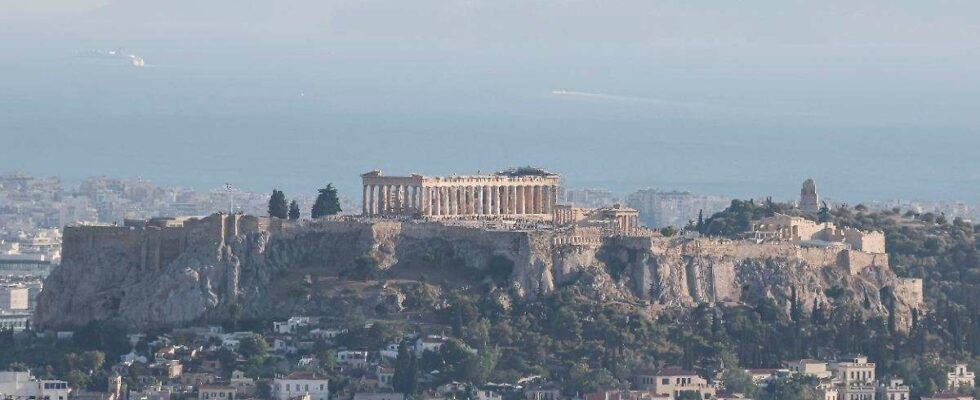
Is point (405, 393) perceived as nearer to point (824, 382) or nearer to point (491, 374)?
point (491, 374)

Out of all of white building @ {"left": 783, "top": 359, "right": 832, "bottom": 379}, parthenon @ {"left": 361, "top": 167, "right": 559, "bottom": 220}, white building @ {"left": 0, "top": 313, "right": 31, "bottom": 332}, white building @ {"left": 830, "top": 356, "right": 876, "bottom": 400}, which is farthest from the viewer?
white building @ {"left": 0, "top": 313, "right": 31, "bottom": 332}

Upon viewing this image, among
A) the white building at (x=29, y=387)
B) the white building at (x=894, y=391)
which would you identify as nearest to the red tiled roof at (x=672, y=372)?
the white building at (x=894, y=391)

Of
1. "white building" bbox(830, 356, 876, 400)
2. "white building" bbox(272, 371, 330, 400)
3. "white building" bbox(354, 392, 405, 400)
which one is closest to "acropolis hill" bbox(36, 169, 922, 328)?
"white building" bbox(830, 356, 876, 400)

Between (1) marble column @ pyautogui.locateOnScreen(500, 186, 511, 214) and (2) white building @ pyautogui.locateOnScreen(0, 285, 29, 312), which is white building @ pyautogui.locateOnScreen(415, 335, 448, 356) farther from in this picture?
(2) white building @ pyautogui.locateOnScreen(0, 285, 29, 312)

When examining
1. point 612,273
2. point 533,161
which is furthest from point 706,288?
point 533,161

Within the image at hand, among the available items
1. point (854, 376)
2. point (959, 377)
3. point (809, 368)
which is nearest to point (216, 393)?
point (809, 368)

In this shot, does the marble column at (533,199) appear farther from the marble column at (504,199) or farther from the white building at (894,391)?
the white building at (894,391)

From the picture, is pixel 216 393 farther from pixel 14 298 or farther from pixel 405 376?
pixel 14 298
